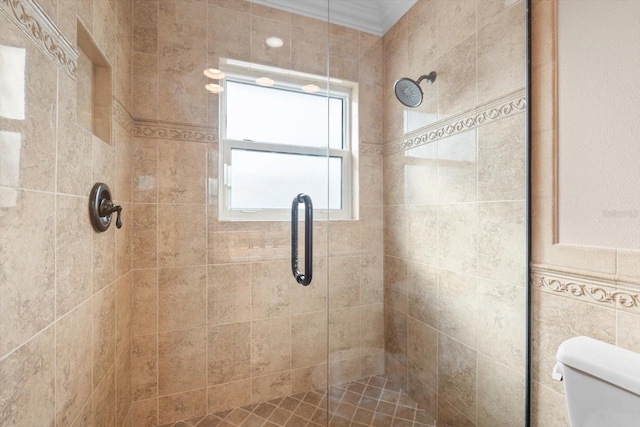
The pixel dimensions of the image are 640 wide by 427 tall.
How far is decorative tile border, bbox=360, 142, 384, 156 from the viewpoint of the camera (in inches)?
51.2

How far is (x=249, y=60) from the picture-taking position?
65.7 inches

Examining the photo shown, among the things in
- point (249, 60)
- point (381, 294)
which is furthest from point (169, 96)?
point (381, 294)

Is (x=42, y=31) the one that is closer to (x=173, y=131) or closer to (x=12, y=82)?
(x=12, y=82)

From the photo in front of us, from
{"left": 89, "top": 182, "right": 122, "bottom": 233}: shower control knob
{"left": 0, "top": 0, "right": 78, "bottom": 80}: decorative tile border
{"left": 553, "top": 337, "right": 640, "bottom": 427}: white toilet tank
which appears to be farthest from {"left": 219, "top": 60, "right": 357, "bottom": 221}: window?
{"left": 553, "top": 337, "right": 640, "bottom": 427}: white toilet tank

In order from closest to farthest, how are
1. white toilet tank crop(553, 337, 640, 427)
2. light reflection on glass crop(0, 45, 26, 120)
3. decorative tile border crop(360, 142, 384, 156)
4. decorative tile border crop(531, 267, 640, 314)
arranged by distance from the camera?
light reflection on glass crop(0, 45, 26, 120) < white toilet tank crop(553, 337, 640, 427) < decorative tile border crop(531, 267, 640, 314) < decorative tile border crop(360, 142, 384, 156)

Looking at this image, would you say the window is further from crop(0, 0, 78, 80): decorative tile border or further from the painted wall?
the painted wall

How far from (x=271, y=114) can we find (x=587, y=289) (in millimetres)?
1576

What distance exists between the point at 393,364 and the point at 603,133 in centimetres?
115

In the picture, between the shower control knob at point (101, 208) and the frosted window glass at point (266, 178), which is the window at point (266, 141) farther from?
the shower control knob at point (101, 208)

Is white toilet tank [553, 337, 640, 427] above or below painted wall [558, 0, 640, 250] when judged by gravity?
below

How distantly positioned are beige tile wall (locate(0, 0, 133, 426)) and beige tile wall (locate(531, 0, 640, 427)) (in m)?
1.58

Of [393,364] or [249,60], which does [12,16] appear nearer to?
[249,60]

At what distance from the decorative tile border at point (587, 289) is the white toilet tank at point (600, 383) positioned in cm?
14

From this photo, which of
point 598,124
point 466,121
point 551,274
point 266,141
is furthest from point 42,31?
point 551,274
